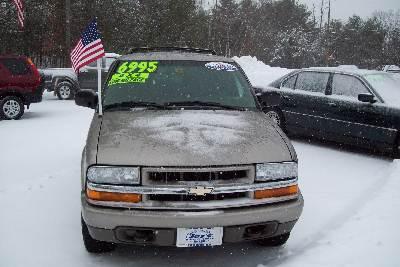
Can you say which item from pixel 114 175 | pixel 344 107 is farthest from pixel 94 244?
pixel 344 107

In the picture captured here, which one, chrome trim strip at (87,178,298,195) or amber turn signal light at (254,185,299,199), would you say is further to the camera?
amber turn signal light at (254,185,299,199)

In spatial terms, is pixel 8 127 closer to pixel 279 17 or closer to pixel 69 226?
pixel 69 226

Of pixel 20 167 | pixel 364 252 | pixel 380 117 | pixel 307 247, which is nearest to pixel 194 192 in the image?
pixel 307 247

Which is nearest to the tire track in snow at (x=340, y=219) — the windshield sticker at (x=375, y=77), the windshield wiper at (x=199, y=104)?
the windshield wiper at (x=199, y=104)

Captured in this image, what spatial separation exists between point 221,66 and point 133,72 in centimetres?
98

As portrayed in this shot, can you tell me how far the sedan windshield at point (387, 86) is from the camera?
24.4ft

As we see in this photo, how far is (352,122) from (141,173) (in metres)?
5.53

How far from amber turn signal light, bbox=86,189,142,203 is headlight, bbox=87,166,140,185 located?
0.26ft

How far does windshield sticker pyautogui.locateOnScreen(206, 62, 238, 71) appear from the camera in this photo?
15.7 ft

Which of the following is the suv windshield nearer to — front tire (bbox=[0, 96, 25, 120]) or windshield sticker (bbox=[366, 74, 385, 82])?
Result: windshield sticker (bbox=[366, 74, 385, 82])

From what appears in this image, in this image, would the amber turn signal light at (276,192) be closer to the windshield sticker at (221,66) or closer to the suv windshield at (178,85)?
the suv windshield at (178,85)

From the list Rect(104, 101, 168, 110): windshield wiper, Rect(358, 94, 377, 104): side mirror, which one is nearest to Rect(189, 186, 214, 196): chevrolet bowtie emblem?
Rect(104, 101, 168, 110): windshield wiper

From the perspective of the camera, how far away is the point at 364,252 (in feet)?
12.7

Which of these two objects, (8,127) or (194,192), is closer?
(194,192)
